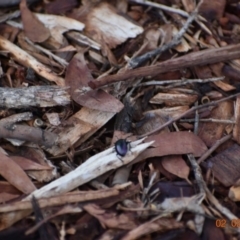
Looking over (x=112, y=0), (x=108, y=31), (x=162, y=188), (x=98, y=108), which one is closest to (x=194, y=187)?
(x=162, y=188)

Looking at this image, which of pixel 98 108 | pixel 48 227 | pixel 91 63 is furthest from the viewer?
pixel 91 63

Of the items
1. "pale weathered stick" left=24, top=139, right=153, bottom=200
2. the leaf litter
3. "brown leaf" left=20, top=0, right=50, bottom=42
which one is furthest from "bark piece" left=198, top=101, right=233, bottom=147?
"brown leaf" left=20, top=0, right=50, bottom=42

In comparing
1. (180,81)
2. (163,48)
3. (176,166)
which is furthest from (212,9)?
(176,166)

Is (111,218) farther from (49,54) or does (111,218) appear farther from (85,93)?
(49,54)

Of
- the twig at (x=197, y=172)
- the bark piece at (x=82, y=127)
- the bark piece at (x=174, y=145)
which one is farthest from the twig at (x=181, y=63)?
the twig at (x=197, y=172)

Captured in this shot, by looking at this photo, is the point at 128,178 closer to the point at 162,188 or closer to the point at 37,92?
the point at 162,188

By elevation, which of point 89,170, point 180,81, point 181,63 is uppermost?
point 181,63

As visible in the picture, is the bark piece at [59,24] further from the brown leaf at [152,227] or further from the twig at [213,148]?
the brown leaf at [152,227]

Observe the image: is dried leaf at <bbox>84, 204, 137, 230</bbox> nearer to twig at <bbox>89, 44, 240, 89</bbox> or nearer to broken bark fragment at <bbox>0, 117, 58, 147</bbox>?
broken bark fragment at <bbox>0, 117, 58, 147</bbox>
